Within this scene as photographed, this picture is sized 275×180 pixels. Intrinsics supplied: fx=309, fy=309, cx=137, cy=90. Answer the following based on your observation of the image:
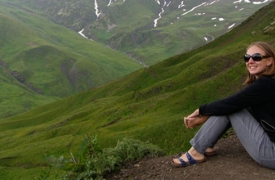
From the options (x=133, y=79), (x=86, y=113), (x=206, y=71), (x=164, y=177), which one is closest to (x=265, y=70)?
(x=164, y=177)

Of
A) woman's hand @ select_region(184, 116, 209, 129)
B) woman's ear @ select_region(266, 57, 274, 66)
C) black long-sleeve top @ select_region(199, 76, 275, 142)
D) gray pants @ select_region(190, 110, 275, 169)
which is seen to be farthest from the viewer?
woman's hand @ select_region(184, 116, 209, 129)

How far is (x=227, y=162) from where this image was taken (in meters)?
10.7

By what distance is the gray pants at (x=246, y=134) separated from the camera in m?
9.28

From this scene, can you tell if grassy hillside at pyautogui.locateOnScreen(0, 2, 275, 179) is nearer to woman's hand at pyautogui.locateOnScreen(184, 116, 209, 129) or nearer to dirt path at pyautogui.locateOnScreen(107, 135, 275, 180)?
dirt path at pyautogui.locateOnScreen(107, 135, 275, 180)

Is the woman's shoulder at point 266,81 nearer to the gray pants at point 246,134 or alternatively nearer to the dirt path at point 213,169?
the gray pants at point 246,134

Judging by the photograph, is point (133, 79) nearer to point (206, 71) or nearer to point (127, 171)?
point (206, 71)

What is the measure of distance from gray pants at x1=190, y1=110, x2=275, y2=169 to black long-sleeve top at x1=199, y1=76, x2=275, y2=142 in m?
0.20

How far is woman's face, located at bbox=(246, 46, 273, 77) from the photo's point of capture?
956 cm

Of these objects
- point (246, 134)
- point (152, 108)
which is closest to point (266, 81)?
point (246, 134)

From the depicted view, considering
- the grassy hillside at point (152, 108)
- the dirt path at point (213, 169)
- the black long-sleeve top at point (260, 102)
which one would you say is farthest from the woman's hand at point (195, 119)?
the grassy hillside at point (152, 108)

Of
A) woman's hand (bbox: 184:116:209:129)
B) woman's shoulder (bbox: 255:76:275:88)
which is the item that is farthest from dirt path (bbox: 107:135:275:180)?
woman's shoulder (bbox: 255:76:275:88)

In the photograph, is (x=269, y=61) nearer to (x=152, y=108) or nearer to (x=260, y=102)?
(x=260, y=102)

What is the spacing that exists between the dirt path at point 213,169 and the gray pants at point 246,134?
19.4 inches

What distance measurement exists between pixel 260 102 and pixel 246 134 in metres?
1.12
